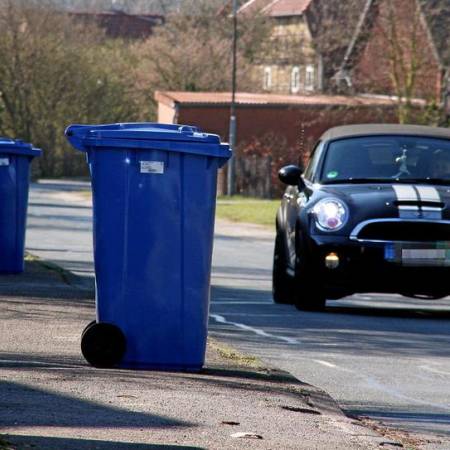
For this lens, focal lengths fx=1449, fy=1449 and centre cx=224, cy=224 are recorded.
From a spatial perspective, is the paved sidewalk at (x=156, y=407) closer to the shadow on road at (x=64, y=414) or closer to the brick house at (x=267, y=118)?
the shadow on road at (x=64, y=414)

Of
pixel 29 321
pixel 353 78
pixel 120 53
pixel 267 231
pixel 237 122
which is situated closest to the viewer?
pixel 29 321

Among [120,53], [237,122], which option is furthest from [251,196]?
[120,53]

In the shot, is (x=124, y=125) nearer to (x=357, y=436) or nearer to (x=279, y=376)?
(x=279, y=376)

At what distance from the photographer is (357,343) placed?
10766mm

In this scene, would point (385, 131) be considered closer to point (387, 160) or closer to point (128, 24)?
point (387, 160)

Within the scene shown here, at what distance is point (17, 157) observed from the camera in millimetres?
15234

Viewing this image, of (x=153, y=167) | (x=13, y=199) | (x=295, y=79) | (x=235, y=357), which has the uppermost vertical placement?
(x=295, y=79)

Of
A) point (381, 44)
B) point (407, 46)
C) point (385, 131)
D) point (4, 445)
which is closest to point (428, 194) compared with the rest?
point (385, 131)

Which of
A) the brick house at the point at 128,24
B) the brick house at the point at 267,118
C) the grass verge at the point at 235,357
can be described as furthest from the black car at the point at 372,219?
the brick house at the point at 128,24

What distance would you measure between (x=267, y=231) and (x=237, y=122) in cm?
2146

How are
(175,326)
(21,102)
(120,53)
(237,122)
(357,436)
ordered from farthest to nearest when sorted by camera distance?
(120,53) → (21,102) → (237,122) → (175,326) → (357,436)

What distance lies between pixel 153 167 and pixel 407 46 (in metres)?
38.2

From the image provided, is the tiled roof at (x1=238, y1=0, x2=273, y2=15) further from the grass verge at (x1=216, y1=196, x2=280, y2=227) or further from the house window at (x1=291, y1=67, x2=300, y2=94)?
the grass verge at (x1=216, y1=196, x2=280, y2=227)

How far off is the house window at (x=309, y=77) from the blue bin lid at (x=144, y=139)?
5475 centimetres
